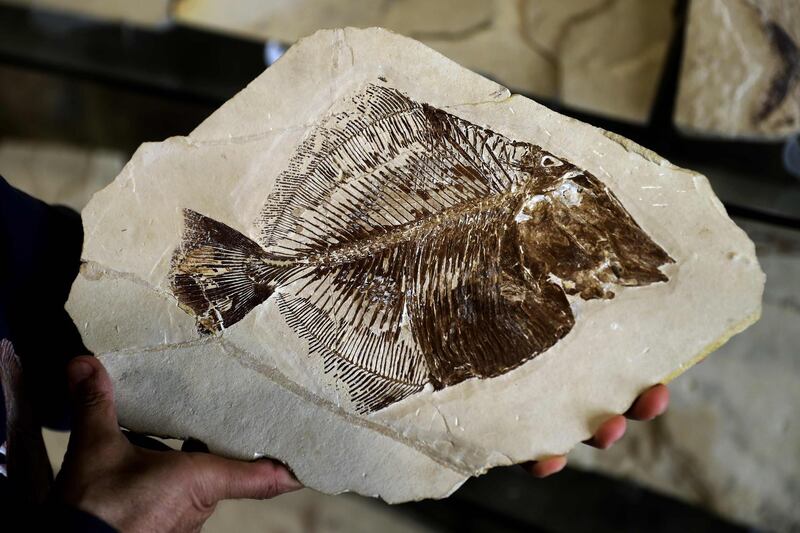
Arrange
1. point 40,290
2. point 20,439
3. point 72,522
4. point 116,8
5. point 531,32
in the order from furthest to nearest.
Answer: point 116,8 → point 531,32 → point 40,290 → point 20,439 → point 72,522

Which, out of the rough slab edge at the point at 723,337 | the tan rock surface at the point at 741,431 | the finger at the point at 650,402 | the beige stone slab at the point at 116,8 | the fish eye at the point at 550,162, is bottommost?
the tan rock surface at the point at 741,431

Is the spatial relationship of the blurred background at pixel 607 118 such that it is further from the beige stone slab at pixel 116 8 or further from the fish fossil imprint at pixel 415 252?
the fish fossil imprint at pixel 415 252

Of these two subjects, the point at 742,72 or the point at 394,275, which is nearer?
the point at 394,275

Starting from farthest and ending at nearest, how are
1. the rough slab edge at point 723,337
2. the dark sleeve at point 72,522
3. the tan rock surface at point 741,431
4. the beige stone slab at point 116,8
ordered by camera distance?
the beige stone slab at point 116,8 < the tan rock surface at point 741,431 < the rough slab edge at point 723,337 < the dark sleeve at point 72,522

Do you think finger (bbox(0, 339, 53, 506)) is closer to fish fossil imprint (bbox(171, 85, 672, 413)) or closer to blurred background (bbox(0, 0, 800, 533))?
fish fossil imprint (bbox(171, 85, 672, 413))

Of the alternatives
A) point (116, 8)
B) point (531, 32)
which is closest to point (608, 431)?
point (531, 32)

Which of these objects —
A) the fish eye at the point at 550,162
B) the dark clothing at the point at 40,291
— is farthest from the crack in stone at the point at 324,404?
the fish eye at the point at 550,162

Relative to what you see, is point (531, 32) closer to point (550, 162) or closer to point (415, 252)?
point (550, 162)
